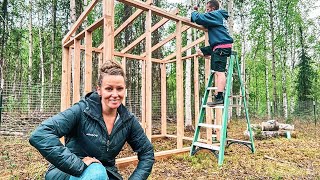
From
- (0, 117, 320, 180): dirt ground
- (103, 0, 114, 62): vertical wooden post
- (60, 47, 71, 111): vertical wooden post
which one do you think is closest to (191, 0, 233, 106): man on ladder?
(0, 117, 320, 180): dirt ground

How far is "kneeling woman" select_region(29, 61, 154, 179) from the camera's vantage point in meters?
1.68

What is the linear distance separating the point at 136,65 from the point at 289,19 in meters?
11.5

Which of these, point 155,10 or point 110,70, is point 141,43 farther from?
point 110,70

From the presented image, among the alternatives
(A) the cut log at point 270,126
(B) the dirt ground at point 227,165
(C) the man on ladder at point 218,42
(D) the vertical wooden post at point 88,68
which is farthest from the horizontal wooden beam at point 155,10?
(A) the cut log at point 270,126

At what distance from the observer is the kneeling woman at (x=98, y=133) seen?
1676 mm

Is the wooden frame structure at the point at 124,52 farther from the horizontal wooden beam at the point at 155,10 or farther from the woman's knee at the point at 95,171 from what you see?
the woman's knee at the point at 95,171

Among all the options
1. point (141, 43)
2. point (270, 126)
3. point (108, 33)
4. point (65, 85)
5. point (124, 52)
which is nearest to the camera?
point (108, 33)

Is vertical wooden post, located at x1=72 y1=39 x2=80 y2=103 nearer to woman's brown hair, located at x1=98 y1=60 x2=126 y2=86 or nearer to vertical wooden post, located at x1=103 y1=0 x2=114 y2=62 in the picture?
vertical wooden post, located at x1=103 y1=0 x2=114 y2=62

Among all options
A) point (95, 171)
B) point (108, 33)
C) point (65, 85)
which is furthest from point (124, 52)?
point (95, 171)

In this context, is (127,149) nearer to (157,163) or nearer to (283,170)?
(157,163)

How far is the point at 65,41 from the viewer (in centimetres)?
550

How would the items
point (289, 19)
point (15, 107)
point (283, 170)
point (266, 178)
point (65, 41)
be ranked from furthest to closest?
1. point (289, 19)
2. point (15, 107)
3. point (65, 41)
4. point (283, 170)
5. point (266, 178)

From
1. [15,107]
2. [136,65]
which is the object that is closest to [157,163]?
[15,107]

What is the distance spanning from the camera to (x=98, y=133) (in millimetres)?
1851
